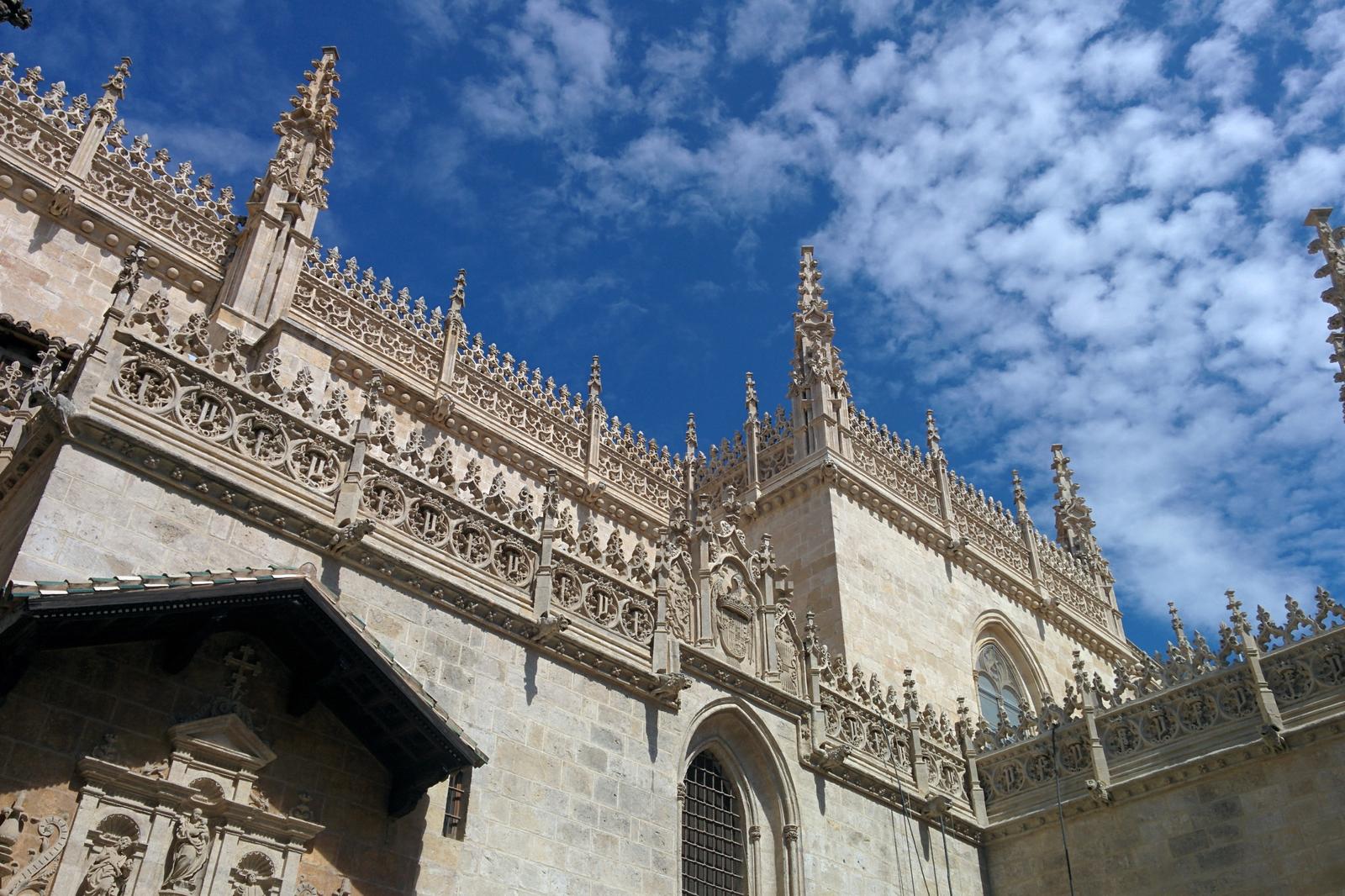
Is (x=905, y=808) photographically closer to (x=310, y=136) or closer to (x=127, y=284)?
(x=127, y=284)

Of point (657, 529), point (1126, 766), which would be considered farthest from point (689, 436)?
point (1126, 766)

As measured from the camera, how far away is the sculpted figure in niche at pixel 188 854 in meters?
9.16

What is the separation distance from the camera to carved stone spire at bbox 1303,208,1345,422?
2122 centimetres

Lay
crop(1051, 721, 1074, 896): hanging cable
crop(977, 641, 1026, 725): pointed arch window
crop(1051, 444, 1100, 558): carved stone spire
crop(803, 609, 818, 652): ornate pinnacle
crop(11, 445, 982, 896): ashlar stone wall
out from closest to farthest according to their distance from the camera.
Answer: crop(11, 445, 982, 896): ashlar stone wall < crop(1051, 721, 1074, 896): hanging cable < crop(803, 609, 818, 652): ornate pinnacle < crop(977, 641, 1026, 725): pointed arch window < crop(1051, 444, 1100, 558): carved stone spire

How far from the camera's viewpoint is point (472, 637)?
1256cm

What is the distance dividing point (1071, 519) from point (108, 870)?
29.5 m

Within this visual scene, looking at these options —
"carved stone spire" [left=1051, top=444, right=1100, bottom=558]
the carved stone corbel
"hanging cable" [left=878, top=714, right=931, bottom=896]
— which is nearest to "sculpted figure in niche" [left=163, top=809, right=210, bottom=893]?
the carved stone corbel

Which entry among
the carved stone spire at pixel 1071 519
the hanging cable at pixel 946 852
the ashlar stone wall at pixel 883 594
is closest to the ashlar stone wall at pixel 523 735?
the hanging cable at pixel 946 852

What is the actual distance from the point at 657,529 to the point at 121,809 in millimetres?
14715

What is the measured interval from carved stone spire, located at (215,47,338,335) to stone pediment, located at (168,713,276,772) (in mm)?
9336

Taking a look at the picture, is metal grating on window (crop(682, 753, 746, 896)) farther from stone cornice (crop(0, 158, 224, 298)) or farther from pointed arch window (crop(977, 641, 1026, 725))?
stone cornice (crop(0, 158, 224, 298))

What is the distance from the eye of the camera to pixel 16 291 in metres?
16.4

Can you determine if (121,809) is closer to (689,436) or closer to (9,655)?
(9,655)

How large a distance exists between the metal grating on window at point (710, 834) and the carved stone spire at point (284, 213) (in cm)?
994
